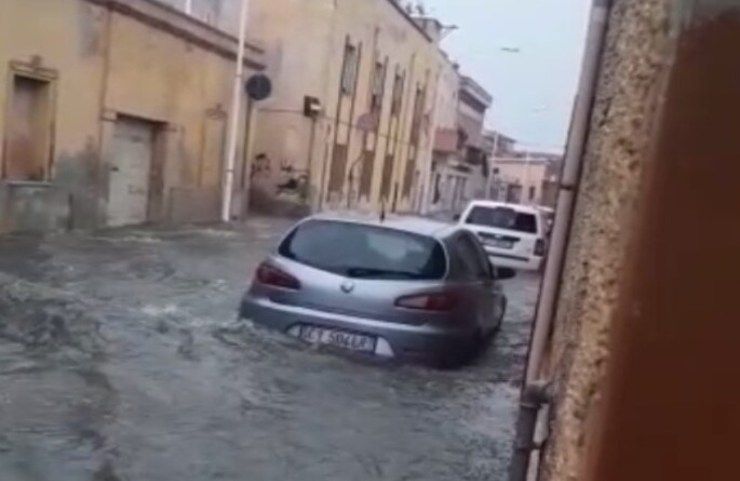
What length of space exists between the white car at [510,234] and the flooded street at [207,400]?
9.98 metres

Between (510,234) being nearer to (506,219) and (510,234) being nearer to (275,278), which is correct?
(506,219)

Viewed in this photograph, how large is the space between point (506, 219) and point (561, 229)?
2116 centimetres

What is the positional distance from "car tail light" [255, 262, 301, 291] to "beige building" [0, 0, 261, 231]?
882cm

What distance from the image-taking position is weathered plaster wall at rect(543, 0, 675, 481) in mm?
1569

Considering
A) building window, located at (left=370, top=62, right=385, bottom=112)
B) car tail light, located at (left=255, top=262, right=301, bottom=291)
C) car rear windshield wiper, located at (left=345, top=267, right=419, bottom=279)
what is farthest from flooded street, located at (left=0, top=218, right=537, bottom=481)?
building window, located at (left=370, top=62, right=385, bottom=112)

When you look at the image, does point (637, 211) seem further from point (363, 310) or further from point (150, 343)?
point (150, 343)

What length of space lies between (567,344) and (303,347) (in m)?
7.34

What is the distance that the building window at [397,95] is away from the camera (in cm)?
4344

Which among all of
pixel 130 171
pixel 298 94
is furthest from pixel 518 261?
pixel 298 94

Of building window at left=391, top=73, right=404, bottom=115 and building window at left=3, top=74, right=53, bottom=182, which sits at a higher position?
building window at left=391, top=73, right=404, bottom=115

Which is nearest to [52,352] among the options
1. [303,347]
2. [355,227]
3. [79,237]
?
[303,347]

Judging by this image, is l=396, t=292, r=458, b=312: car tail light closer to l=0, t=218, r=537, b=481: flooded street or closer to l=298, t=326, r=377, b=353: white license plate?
l=298, t=326, r=377, b=353: white license plate

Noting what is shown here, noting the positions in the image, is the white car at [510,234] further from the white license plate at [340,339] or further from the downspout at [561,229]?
the downspout at [561,229]

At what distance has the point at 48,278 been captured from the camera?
13102 millimetres
